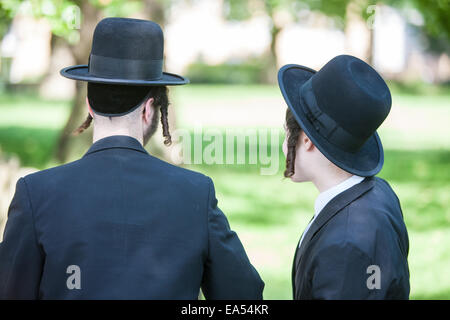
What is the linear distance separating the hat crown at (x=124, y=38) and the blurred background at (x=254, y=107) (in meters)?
4.46

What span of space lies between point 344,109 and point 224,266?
0.93 metres

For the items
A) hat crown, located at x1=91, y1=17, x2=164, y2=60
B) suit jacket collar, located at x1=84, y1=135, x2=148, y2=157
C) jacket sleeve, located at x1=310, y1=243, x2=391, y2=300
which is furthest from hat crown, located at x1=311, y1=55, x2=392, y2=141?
suit jacket collar, located at x1=84, y1=135, x2=148, y2=157

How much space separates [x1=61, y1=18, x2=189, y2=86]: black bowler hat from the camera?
9.41 ft

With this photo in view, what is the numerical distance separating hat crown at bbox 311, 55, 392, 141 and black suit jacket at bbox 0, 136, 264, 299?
76 centimetres

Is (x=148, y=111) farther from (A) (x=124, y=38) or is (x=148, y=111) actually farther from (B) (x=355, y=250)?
(B) (x=355, y=250)

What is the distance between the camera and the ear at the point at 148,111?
2.77 meters

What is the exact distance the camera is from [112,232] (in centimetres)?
252

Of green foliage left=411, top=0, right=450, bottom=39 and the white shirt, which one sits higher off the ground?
green foliage left=411, top=0, right=450, bottom=39

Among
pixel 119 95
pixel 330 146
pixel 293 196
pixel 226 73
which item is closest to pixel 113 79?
pixel 119 95

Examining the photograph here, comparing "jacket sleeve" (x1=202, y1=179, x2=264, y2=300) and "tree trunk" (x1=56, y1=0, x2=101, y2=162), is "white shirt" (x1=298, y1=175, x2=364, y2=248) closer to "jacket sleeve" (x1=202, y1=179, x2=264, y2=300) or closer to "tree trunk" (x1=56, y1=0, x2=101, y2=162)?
"jacket sleeve" (x1=202, y1=179, x2=264, y2=300)

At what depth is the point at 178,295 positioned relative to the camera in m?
2.58

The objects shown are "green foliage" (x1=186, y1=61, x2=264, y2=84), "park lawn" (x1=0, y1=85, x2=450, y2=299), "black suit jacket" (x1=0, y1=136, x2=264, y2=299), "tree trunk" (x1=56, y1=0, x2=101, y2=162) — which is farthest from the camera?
"green foliage" (x1=186, y1=61, x2=264, y2=84)

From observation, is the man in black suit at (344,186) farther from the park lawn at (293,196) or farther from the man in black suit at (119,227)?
A: the park lawn at (293,196)
